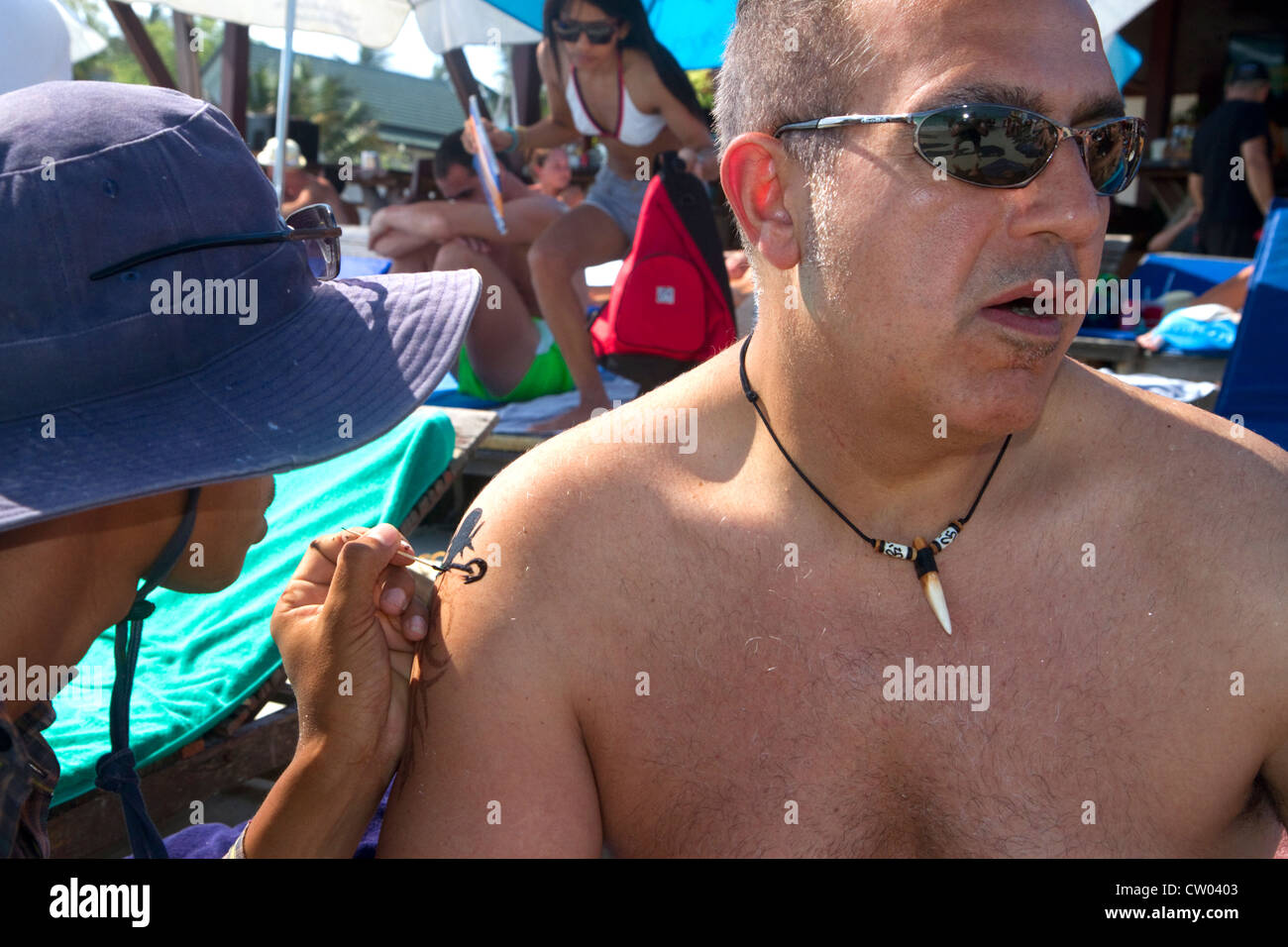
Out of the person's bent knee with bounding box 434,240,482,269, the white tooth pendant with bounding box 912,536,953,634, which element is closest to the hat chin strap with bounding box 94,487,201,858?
the white tooth pendant with bounding box 912,536,953,634

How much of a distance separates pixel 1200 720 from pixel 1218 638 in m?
0.12

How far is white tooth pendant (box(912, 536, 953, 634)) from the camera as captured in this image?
169cm

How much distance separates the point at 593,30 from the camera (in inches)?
202

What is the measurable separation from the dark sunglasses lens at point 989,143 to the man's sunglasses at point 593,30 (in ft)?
12.8

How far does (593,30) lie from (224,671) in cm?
351

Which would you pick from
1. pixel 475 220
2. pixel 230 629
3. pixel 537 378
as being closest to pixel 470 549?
pixel 230 629

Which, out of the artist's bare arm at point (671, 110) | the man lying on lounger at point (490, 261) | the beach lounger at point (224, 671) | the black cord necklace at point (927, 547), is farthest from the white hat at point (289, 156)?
the black cord necklace at point (927, 547)

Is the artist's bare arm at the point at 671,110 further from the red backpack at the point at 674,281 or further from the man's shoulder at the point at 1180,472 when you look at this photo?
the man's shoulder at the point at 1180,472

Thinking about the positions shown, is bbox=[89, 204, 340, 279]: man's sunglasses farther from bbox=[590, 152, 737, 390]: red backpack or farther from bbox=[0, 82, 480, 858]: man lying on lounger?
bbox=[590, 152, 737, 390]: red backpack

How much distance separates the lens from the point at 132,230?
140cm

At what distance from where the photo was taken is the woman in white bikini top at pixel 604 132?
16.8ft

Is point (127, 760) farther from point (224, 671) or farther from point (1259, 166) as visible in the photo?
point (1259, 166)
